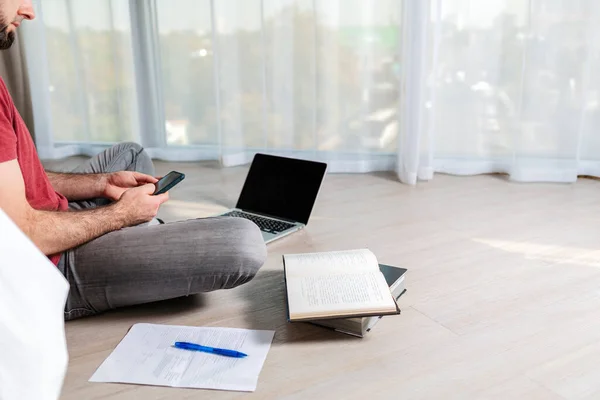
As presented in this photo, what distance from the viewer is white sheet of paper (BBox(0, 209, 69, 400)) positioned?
0.51m

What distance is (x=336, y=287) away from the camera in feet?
4.42

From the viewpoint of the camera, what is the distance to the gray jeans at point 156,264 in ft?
4.43

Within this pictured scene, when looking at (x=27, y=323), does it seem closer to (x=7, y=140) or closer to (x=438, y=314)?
(x=7, y=140)

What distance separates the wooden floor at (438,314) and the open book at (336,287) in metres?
0.09

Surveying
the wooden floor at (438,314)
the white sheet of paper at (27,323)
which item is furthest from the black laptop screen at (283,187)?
the white sheet of paper at (27,323)

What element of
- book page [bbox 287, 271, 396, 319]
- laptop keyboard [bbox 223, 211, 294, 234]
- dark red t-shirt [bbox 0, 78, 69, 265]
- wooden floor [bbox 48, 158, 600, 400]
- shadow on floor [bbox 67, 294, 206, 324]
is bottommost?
wooden floor [bbox 48, 158, 600, 400]

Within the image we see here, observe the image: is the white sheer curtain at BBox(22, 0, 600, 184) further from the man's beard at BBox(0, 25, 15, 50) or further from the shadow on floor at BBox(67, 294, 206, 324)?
the man's beard at BBox(0, 25, 15, 50)

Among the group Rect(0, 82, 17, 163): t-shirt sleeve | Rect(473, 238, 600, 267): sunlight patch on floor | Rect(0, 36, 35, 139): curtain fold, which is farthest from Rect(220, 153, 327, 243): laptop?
Rect(0, 36, 35, 139): curtain fold

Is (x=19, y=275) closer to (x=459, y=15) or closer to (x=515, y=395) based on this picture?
(x=515, y=395)

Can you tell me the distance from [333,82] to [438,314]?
1.52 meters

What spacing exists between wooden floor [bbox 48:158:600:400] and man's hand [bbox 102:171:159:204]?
388mm

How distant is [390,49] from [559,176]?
889 millimetres

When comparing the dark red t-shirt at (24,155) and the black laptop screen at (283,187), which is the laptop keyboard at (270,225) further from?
the dark red t-shirt at (24,155)

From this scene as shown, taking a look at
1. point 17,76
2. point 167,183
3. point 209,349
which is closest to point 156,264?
point 209,349
